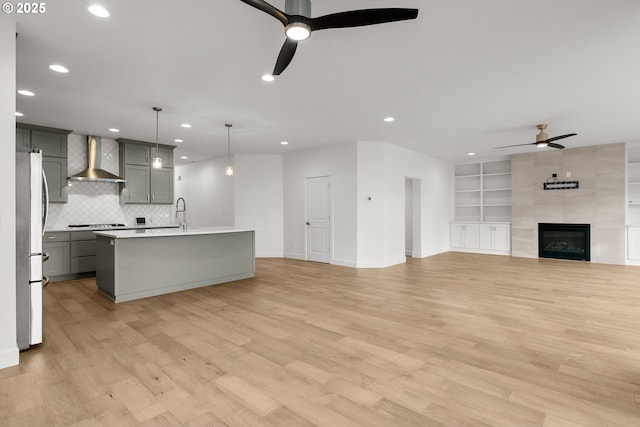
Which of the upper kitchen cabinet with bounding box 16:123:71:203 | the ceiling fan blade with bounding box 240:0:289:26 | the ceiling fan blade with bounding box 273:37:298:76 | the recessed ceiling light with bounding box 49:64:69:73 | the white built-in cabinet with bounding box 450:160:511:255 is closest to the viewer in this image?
the ceiling fan blade with bounding box 240:0:289:26

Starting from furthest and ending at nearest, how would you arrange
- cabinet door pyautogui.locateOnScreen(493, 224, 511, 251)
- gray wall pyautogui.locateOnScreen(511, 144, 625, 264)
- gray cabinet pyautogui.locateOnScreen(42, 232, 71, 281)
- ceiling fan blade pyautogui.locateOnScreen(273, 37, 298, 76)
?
cabinet door pyautogui.locateOnScreen(493, 224, 511, 251) < gray wall pyautogui.locateOnScreen(511, 144, 625, 264) < gray cabinet pyautogui.locateOnScreen(42, 232, 71, 281) < ceiling fan blade pyautogui.locateOnScreen(273, 37, 298, 76)

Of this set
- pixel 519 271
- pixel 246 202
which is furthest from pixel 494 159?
pixel 246 202

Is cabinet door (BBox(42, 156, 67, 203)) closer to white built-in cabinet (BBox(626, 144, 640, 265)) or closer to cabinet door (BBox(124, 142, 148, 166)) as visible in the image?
cabinet door (BBox(124, 142, 148, 166))

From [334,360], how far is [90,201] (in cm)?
628

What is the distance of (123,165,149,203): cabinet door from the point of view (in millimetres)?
6625

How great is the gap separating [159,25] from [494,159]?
9.10m

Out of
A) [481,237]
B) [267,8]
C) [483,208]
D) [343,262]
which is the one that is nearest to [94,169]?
[343,262]

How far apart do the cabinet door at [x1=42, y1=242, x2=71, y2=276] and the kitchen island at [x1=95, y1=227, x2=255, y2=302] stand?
1.28 m

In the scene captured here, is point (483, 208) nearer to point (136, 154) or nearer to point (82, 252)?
point (136, 154)

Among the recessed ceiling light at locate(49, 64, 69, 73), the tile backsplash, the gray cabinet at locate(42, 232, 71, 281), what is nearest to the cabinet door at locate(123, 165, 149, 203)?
the tile backsplash

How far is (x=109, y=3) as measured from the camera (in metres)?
2.30

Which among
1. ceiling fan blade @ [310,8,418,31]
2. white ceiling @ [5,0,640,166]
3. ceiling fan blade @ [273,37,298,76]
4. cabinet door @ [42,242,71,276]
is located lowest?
cabinet door @ [42,242,71,276]

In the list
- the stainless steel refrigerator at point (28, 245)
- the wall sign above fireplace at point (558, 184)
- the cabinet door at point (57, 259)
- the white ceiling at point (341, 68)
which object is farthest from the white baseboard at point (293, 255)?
the wall sign above fireplace at point (558, 184)

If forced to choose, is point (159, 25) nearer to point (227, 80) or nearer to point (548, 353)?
point (227, 80)
